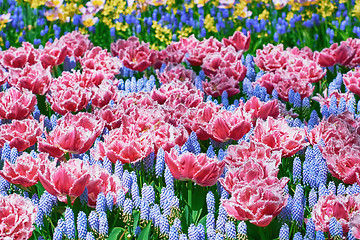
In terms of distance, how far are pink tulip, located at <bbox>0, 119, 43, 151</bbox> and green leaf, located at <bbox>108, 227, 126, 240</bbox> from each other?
87 centimetres

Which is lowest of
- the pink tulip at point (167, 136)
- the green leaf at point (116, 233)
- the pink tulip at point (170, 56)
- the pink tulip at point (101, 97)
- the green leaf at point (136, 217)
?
the pink tulip at point (170, 56)

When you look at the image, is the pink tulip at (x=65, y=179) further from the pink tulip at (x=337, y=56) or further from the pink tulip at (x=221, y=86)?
the pink tulip at (x=337, y=56)

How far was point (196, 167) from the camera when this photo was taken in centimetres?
231

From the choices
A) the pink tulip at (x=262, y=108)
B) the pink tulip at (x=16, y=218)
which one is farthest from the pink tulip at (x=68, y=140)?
the pink tulip at (x=262, y=108)

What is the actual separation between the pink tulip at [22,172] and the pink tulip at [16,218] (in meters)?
0.23

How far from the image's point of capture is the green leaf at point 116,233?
7.17ft

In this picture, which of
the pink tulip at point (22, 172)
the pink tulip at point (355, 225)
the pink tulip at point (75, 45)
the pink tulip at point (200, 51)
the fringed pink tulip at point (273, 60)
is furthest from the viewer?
the pink tulip at point (75, 45)

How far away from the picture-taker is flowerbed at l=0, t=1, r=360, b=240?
215cm

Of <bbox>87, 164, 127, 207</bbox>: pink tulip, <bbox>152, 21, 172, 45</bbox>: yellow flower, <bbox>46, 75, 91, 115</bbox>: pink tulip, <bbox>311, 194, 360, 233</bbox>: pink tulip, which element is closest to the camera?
<bbox>311, 194, 360, 233</bbox>: pink tulip

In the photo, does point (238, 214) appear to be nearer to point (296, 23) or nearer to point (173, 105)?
point (173, 105)

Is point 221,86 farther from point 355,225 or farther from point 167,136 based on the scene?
point 355,225

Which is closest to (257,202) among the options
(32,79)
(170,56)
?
(32,79)

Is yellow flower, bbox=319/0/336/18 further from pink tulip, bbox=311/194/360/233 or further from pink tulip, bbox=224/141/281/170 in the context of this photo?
pink tulip, bbox=311/194/360/233

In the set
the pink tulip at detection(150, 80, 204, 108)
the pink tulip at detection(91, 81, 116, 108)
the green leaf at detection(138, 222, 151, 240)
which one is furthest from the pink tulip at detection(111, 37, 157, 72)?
the green leaf at detection(138, 222, 151, 240)
